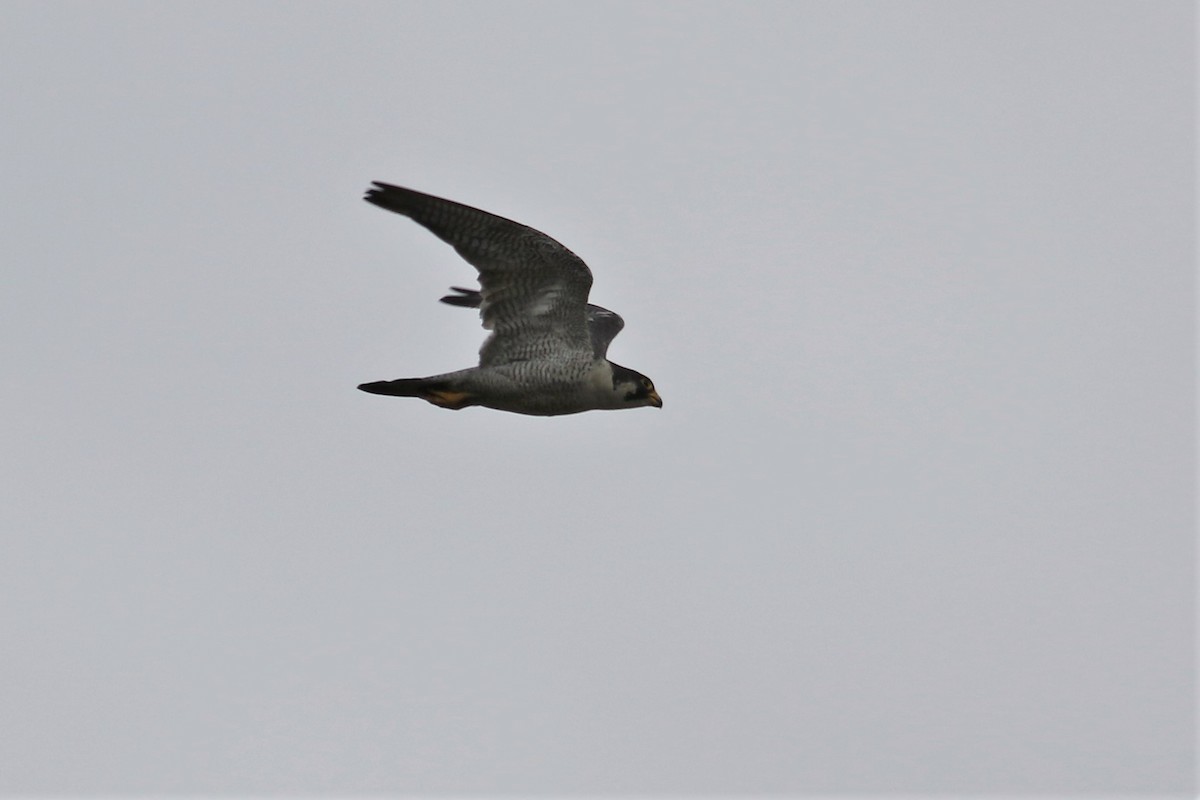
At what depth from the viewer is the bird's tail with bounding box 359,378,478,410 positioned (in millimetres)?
16359

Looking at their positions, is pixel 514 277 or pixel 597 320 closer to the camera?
pixel 514 277

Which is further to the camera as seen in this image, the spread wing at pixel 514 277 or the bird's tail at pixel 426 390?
the bird's tail at pixel 426 390

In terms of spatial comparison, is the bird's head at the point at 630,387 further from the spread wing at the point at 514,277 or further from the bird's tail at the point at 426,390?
the bird's tail at the point at 426,390

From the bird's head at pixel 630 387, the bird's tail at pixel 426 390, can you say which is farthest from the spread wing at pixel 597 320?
the bird's tail at pixel 426 390

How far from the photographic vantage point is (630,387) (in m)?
16.2

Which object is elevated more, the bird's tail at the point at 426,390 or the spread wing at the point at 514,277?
the spread wing at the point at 514,277

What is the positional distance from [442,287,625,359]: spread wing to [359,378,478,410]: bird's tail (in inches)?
49.3

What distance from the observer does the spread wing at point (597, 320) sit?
1731cm

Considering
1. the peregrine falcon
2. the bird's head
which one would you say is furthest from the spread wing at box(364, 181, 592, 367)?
the bird's head

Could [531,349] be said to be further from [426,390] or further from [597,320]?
[597,320]

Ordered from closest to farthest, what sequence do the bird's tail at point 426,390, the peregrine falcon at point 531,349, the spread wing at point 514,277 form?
the spread wing at point 514,277
the peregrine falcon at point 531,349
the bird's tail at point 426,390

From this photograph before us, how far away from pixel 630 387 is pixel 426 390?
1.77 metres

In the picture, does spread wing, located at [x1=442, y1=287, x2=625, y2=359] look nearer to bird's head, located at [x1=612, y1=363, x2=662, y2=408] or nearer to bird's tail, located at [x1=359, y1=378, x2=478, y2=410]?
bird's head, located at [x1=612, y1=363, x2=662, y2=408]

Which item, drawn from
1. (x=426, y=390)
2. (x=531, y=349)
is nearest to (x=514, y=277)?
(x=531, y=349)
